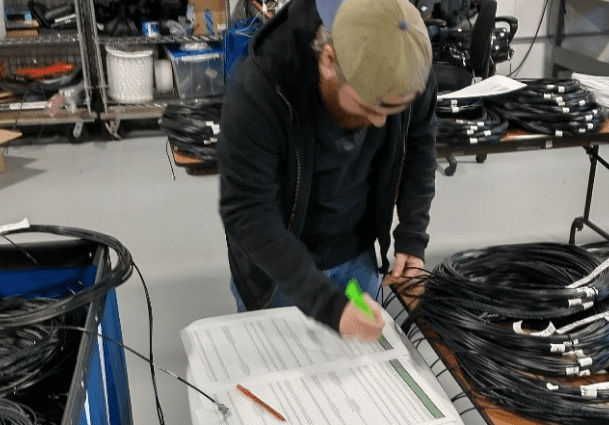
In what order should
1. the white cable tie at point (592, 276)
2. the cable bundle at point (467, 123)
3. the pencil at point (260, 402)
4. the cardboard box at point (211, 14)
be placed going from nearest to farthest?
the pencil at point (260, 402)
the white cable tie at point (592, 276)
the cable bundle at point (467, 123)
the cardboard box at point (211, 14)

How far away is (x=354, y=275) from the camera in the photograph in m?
1.60

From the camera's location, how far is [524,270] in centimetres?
158

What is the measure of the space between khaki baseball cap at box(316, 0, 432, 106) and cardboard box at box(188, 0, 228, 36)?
394 cm

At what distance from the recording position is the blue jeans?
61.4 inches

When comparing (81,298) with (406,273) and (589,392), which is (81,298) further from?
(589,392)

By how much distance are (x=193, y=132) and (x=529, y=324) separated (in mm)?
1202

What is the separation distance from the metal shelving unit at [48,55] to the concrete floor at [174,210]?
8.0 inches

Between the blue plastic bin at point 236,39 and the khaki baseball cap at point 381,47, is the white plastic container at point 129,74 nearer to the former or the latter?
the blue plastic bin at point 236,39

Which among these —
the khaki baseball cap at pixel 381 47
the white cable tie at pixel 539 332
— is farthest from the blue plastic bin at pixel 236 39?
the khaki baseball cap at pixel 381 47

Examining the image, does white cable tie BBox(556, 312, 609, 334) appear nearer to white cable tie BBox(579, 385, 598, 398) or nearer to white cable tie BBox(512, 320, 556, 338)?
white cable tie BBox(512, 320, 556, 338)

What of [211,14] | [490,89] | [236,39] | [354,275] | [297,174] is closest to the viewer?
[297,174]

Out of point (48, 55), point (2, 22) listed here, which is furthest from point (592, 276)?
point (48, 55)

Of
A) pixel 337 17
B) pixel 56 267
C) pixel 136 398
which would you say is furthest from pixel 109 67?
pixel 337 17

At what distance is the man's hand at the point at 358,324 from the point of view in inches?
45.3
